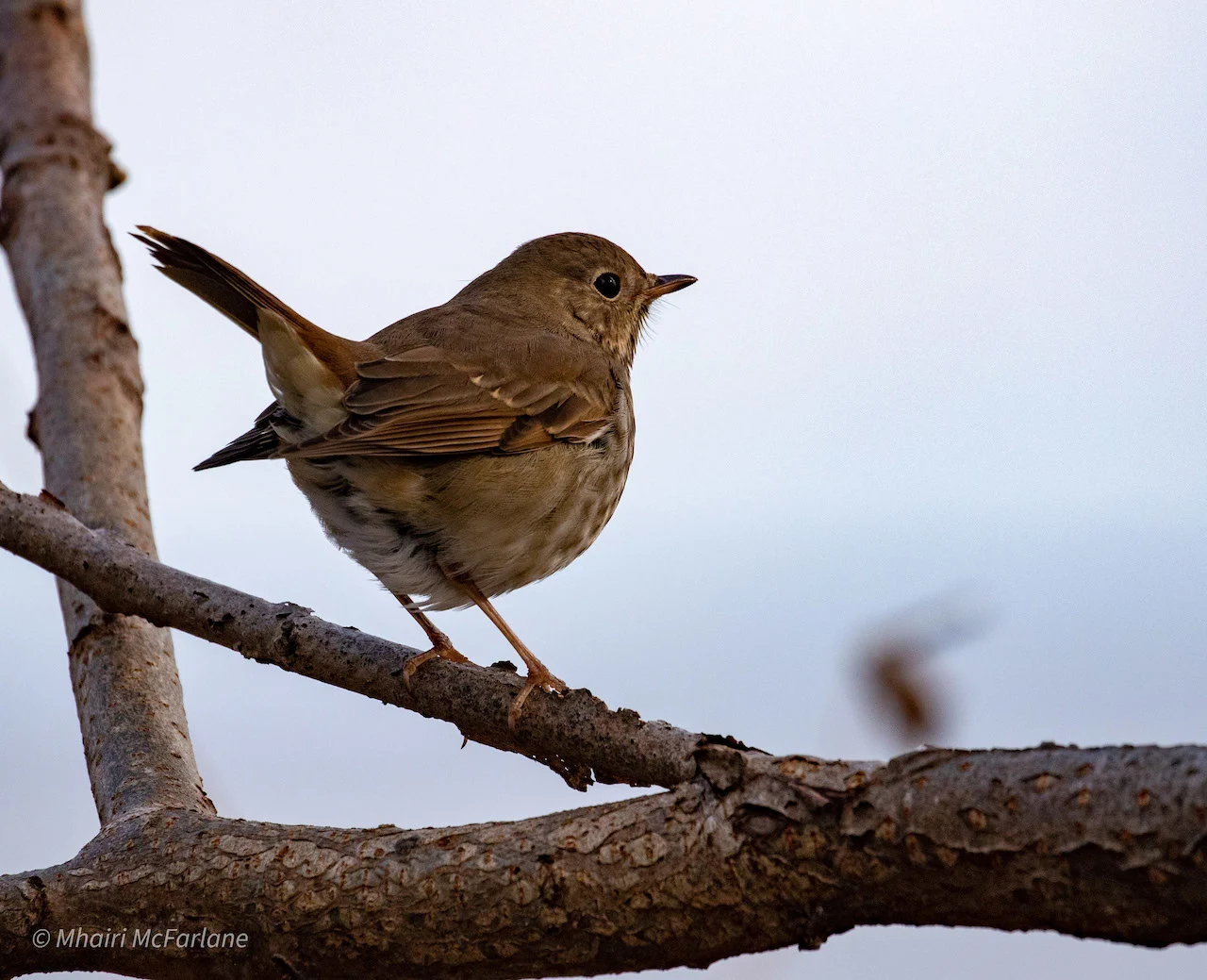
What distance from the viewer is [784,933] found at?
2400mm

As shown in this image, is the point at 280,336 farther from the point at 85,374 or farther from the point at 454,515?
the point at 85,374

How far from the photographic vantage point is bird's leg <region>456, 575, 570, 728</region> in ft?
11.3

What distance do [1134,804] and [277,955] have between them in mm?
1892

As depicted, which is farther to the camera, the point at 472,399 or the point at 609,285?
the point at 609,285

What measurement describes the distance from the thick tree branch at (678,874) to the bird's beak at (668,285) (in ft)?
12.5

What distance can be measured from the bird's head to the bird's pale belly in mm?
1488

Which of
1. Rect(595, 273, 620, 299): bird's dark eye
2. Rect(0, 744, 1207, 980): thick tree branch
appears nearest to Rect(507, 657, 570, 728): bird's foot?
Rect(0, 744, 1207, 980): thick tree branch

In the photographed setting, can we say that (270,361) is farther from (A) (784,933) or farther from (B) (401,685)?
(A) (784,933)

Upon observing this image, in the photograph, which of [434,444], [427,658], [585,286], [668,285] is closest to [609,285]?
[585,286]

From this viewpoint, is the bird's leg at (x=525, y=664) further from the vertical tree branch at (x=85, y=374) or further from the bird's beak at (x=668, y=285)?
the bird's beak at (x=668, y=285)

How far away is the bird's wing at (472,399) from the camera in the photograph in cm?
417

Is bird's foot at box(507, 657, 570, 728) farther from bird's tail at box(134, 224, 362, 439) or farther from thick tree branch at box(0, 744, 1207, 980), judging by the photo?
bird's tail at box(134, 224, 362, 439)

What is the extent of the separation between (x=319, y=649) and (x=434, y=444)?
0.90 metres

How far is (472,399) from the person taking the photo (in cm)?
460
